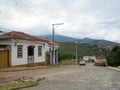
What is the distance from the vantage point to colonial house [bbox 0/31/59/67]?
32.5m

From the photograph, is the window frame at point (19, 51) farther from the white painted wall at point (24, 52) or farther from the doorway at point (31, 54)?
the doorway at point (31, 54)

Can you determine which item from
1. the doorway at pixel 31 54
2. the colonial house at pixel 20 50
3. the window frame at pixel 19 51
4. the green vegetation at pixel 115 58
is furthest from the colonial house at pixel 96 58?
the window frame at pixel 19 51

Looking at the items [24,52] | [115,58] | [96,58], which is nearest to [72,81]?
[24,52]

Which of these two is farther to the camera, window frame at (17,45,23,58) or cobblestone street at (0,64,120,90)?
window frame at (17,45,23,58)

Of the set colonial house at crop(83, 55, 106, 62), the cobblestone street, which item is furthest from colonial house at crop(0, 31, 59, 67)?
colonial house at crop(83, 55, 106, 62)

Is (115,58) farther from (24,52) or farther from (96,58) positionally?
(96,58)

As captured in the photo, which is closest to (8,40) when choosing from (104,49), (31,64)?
(31,64)

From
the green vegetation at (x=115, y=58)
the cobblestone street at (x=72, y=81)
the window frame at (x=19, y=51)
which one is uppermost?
the window frame at (x=19, y=51)

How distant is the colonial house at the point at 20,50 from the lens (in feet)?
107

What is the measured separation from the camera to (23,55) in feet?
116

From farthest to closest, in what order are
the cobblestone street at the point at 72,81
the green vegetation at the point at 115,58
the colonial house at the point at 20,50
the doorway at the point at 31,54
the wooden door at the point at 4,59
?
the green vegetation at the point at 115,58 < the doorway at the point at 31,54 < the colonial house at the point at 20,50 < the wooden door at the point at 4,59 < the cobblestone street at the point at 72,81

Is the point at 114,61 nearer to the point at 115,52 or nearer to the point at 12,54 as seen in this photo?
the point at 115,52

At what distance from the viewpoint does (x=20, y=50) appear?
34812mm

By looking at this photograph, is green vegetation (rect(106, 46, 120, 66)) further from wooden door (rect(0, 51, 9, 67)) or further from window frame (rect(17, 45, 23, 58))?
wooden door (rect(0, 51, 9, 67))
